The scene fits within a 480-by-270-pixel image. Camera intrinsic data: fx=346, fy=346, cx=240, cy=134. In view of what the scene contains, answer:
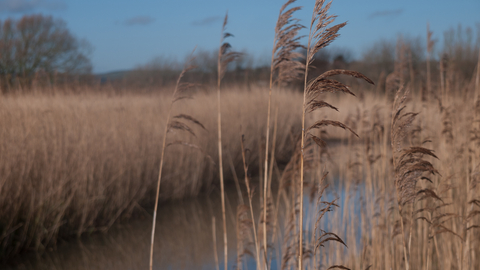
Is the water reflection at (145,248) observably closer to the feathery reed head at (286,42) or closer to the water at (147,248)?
the water at (147,248)

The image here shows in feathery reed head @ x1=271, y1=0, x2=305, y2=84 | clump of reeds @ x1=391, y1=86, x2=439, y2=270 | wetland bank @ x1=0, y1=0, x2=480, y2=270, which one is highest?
feathery reed head @ x1=271, y1=0, x2=305, y2=84

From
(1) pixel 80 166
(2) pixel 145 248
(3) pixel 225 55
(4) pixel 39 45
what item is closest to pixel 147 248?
(2) pixel 145 248

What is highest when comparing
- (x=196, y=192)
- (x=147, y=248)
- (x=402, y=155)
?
(x=402, y=155)

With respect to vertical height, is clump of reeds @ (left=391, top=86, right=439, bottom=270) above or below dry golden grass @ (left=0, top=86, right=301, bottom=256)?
above

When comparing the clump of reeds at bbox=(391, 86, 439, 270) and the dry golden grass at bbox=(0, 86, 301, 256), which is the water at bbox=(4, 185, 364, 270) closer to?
the dry golden grass at bbox=(0, 86, 301, 256)

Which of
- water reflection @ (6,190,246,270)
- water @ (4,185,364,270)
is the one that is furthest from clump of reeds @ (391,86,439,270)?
water reflection @ (6,190,246,270)

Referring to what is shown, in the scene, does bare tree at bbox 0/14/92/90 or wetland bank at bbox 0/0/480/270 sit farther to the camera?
bare tree at bbox 0/14/92/90

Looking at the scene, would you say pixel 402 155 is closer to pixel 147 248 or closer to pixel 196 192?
pixel 147 248

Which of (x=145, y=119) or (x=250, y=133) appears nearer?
(x=145, y=119)

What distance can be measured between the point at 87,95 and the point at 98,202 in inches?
117

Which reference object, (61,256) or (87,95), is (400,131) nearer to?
(61,256)

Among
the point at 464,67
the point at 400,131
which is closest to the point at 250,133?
the point at 400,131

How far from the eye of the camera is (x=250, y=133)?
21.2 feet

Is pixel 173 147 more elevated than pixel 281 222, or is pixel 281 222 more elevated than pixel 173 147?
pixel 173 147
